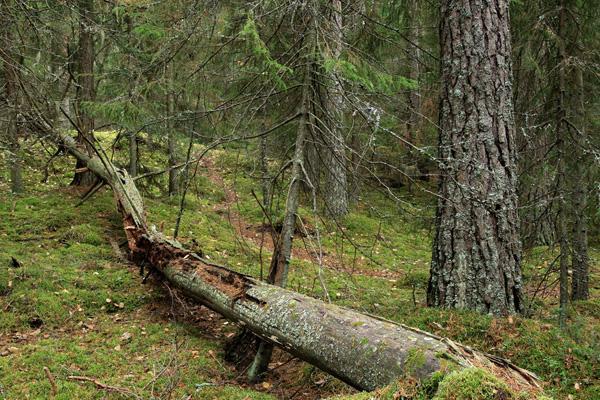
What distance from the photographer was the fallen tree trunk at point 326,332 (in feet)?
10.1

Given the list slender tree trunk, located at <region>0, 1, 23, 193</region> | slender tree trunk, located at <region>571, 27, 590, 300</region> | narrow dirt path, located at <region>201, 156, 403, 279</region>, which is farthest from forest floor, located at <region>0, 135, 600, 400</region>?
slender tree trunk, located at <region>0, 1, 23, 193</region>

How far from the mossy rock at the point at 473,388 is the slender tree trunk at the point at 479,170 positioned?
2.47 meters

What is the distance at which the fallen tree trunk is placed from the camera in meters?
3.08

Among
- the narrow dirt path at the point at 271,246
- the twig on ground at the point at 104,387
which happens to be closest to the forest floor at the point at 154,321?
the twig on ground at the point at 104,387

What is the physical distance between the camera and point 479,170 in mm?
4801

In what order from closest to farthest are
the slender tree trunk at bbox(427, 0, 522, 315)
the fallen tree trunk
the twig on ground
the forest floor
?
1. the fallen tree trunk
2. the twig on ground
3. the forest floor
4. the slender tree trunk at bbox(427, 0, 522, 315)

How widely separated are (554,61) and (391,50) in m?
2.78

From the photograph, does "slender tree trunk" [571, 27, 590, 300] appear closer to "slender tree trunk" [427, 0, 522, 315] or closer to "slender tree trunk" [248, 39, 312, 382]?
"slender tree trunk" [427, 0, 522, 315]

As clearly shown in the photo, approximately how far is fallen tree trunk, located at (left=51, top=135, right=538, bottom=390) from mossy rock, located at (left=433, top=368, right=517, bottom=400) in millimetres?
412

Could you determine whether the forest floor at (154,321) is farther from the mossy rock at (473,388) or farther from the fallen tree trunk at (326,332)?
the mossy rock at (473,388)

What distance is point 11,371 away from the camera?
4.29m

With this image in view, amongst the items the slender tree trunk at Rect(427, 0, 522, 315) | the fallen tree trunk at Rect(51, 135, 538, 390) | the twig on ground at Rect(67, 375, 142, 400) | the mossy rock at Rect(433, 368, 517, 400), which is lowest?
the twig on ground at Rect(67, 375, 142, 400)

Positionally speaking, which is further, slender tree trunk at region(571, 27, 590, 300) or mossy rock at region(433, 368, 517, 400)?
slender tree trunk at region(571, 27, 590, 300)

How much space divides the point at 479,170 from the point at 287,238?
212cm
